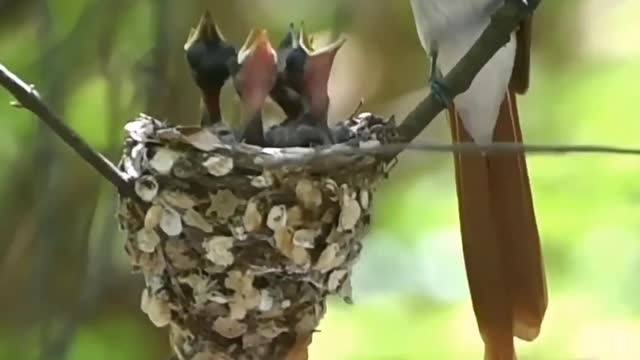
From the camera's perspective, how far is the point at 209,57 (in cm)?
132

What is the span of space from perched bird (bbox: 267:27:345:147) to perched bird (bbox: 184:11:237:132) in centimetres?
6

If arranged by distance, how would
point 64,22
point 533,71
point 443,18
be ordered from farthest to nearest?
point 533,71 < point 64,22 < point 443,18

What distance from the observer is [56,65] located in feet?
5.75

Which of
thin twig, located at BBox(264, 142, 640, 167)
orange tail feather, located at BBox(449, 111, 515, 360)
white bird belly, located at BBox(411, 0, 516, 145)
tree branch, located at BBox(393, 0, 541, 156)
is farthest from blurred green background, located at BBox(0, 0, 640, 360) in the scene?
thin twig, located at BBox(264, 142, 640, 167)

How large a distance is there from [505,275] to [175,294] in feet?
1.51

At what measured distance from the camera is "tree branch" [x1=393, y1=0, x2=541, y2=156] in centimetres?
123

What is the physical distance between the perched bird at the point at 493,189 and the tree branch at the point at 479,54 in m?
0.33

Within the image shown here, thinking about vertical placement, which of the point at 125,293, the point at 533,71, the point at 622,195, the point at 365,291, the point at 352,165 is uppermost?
the point at 533,71

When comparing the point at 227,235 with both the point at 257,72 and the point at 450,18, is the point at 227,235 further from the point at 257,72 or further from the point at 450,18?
the point at 450,18

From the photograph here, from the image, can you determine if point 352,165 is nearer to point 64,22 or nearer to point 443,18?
point 443,18

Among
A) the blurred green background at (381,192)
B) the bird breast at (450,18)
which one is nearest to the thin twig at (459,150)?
the bird breast at (450,18)

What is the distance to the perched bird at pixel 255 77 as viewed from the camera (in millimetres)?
1296

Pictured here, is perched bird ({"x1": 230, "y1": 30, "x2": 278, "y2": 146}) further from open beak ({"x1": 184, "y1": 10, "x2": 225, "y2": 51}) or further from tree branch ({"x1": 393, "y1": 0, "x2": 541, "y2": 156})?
tree branch ({"x1": 393, "y1": 0, "x2": 541, "y2": 156})

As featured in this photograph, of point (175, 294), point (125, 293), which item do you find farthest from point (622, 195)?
point (175, 294)
